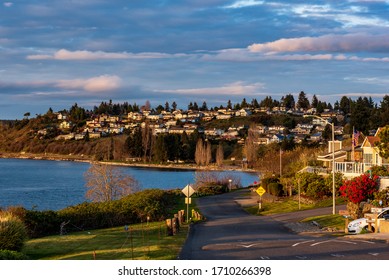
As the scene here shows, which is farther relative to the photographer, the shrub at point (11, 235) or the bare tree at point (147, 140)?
the bare tree at point (147, 140)

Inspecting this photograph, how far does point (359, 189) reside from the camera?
3834cm

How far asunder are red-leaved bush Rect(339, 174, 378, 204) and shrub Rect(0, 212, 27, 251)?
20.7 metres

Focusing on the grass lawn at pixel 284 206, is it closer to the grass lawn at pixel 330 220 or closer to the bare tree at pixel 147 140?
the grass lawn at pixel 330 220

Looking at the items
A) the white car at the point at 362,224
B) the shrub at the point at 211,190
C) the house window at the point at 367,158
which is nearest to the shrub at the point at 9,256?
the white car at the point at 362,224

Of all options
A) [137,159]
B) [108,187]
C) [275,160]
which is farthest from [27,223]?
[137,159]

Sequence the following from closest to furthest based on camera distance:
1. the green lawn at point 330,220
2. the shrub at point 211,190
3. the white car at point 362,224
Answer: the white car at point 362,224 → the green lawn at point 330,220 → the shrub at point 211,190

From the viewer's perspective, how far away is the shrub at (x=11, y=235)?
2403cm

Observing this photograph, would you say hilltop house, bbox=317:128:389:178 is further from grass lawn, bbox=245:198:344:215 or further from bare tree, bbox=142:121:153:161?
bare tree, bbox=142:121:153:161

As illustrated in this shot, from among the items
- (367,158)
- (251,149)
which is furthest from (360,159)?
(251,149)

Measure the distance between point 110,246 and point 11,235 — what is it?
4635mm

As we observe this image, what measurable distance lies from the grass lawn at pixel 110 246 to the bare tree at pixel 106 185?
87.8 feet

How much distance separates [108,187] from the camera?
6294 cm

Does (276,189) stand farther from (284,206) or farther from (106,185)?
(106,185)

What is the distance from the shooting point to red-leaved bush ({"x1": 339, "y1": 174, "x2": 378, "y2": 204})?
37844 millimetres
